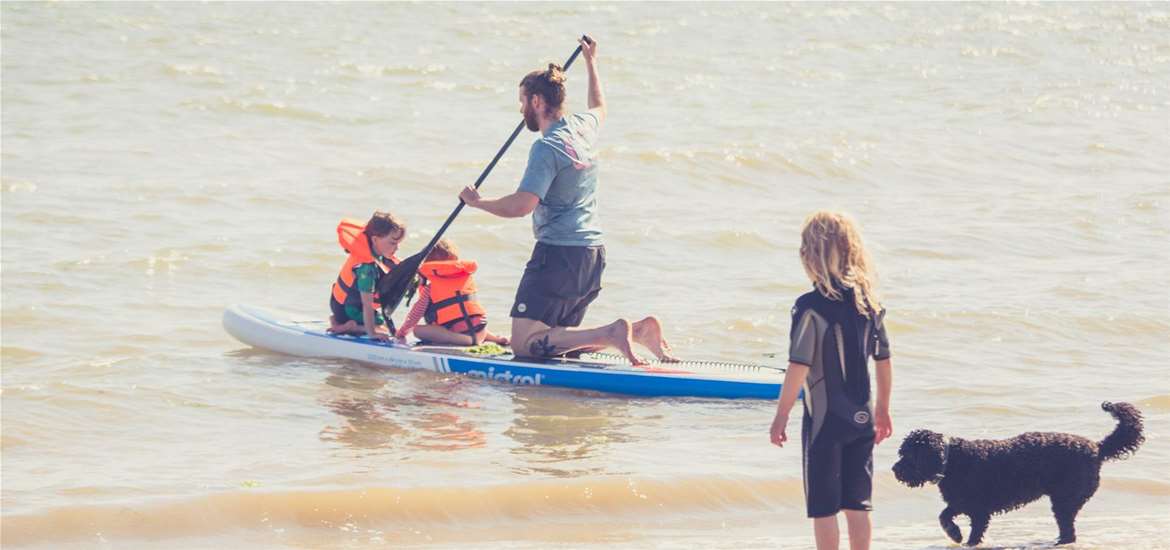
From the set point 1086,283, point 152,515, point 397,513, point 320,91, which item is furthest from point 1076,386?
point 320,91

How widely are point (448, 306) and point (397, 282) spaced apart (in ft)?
1.03

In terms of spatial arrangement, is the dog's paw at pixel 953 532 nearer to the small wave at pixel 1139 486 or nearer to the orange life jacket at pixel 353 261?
the small wave at pixel 1139 486

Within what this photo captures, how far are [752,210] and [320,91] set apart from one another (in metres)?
7.15

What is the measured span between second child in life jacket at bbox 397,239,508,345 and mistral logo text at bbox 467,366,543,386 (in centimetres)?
30

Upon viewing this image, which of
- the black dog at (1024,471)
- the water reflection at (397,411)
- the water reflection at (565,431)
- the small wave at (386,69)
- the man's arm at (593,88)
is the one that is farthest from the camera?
the small wave at (386,69)

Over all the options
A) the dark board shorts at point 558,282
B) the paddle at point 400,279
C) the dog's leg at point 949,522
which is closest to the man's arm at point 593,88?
the dark board shorts at point 558,282

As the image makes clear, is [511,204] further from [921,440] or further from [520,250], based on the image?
[520,250]

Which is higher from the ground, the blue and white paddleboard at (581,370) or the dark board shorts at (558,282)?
the dark board shorts at (558,282)

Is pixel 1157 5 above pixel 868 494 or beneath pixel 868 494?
above

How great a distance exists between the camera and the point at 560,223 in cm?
691

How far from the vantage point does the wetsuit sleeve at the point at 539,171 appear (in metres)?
6.55

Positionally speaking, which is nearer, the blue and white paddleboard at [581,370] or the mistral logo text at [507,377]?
the blue and white paddleboard at [581,370]

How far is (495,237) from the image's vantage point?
1183cm

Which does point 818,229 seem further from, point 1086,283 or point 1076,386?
point 1086,283
